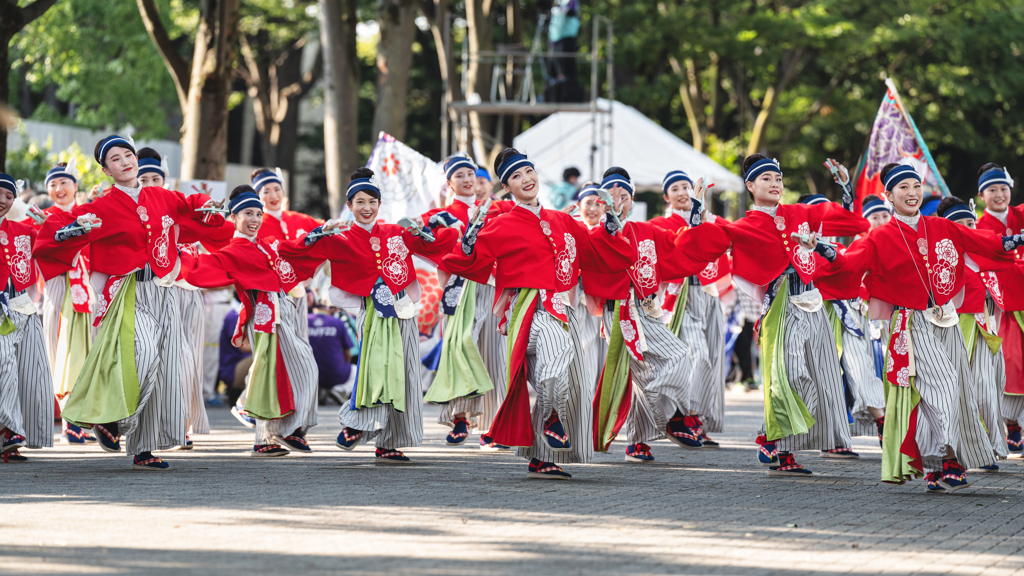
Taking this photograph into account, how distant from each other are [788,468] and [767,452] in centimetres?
20

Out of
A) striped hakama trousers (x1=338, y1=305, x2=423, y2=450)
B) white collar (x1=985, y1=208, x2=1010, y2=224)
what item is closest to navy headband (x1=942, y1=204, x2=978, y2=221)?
white collar (x1=985, y1=208, x2=1010, y2=224)

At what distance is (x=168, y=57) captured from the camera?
13.6 meters

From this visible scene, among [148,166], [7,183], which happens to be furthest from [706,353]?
[7,183]

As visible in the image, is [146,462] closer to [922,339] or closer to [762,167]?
[762,167]

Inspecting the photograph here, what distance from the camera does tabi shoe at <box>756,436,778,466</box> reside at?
786 centimetres

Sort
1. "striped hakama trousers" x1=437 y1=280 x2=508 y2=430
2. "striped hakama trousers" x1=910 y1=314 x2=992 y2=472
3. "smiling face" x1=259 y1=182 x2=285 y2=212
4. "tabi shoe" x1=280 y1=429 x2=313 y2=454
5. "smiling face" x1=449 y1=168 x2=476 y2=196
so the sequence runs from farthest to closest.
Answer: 1. "smiling face" x1=259 y1=182 x2=285 y2=212
2. "smiling face" x1=449 y1=168 x2=476 y2=196
3. "striped hakama trousers" x1=437 y1=280 x2=508 y2=430
4. "tabi shoe" x1=280 y1=429 x2=313 y2=454
5. "striped hakama trousers" x1=910 y1=314 x2=992 y2=472

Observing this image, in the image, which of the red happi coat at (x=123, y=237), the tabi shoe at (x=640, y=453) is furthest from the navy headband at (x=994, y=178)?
the red happi coat at (x=123, y=237)

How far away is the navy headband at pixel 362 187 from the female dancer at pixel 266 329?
0.71m

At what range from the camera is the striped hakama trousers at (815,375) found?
770cm

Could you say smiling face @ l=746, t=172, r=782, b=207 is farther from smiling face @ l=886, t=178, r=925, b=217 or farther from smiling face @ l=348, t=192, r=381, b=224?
smiling face @ l=348, t=192, r=381, b=224

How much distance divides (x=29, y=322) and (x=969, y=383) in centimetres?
599

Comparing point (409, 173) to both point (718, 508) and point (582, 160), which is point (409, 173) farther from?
point (582, 160)

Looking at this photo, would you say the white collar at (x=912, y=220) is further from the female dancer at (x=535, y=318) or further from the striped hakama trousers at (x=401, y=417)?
the striped hakama trousers at (x=401, y=417)

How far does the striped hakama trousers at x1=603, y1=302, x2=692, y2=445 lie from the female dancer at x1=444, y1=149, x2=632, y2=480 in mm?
1130
